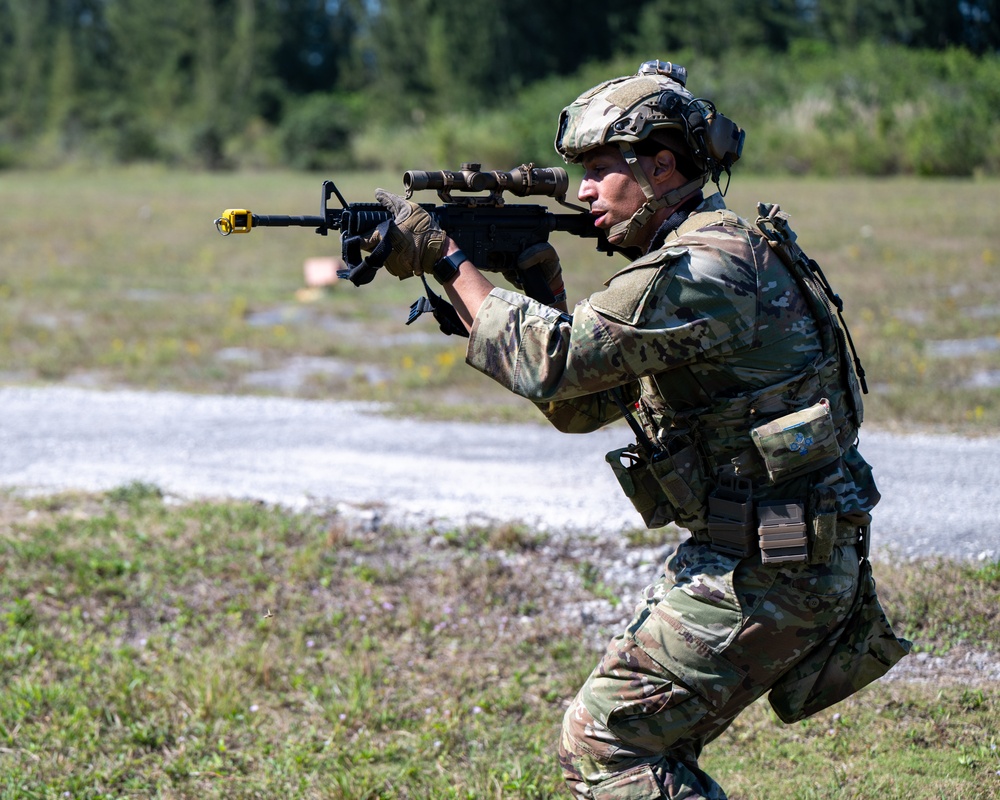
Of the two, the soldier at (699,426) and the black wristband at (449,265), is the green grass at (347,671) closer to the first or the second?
the soldier at (699,426)

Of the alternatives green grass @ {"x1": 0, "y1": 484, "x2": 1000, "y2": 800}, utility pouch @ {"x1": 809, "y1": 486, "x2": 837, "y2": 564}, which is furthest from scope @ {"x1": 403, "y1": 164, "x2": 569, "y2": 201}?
green grass @ {"x1": 0, "y1": 484, "x2": 1000, "y2": 800}

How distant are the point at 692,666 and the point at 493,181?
4.48 feet

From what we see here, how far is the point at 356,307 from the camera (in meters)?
13.7

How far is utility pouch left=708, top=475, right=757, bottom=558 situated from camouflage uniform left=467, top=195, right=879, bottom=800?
3 cm

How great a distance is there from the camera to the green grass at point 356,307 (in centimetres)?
972

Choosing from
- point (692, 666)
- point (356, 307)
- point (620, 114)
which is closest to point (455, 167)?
point (356, 307)

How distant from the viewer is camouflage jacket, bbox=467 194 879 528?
2.64 metres

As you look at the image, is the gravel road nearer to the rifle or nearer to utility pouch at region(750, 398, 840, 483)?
the rifle

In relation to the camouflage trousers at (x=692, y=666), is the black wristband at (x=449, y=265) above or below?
above

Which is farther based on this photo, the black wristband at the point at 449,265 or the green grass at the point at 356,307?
the green grass at the point at 356,307

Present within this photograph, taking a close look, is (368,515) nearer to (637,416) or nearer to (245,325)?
(637,416)

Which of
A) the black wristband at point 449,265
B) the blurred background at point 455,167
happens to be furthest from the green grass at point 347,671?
the blurred background at point 455,167

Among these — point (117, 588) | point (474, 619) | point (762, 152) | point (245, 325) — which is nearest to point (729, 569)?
point (474, 619)

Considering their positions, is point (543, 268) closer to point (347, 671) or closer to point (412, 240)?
point (412, 240)
